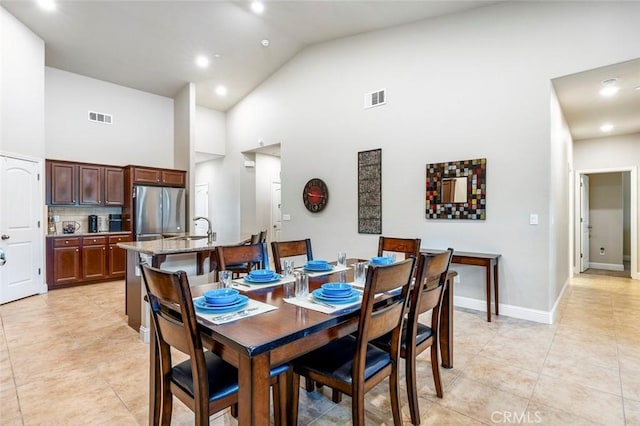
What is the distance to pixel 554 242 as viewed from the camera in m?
3.86

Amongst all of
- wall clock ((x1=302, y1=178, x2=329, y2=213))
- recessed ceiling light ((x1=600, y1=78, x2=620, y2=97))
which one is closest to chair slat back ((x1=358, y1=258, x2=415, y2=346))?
recessed ceiling light ((x1=600, y1=78, x2=620, y2=97))

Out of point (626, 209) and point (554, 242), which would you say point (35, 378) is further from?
point (626, 209)

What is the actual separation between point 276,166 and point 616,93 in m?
6.22

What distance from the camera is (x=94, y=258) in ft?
18.4

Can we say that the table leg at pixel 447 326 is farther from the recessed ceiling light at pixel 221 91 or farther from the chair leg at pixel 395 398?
the recessed ceiling light at pixel 221 91

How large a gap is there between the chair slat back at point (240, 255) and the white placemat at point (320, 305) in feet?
2.52

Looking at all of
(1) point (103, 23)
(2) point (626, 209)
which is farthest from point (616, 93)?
(1) point (103, 23)

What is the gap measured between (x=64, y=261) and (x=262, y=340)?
5.68 m

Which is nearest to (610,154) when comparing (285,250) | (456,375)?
(456,375)

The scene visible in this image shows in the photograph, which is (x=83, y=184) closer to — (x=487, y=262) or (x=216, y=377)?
(x=216, y=377)

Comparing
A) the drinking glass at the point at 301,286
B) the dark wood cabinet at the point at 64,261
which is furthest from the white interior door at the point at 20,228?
the drinking glass at the point at 301,286

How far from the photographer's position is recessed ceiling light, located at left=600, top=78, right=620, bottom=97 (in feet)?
11.8

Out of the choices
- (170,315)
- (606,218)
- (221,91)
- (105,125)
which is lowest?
(170,315)

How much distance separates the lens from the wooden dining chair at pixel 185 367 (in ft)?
4.22
